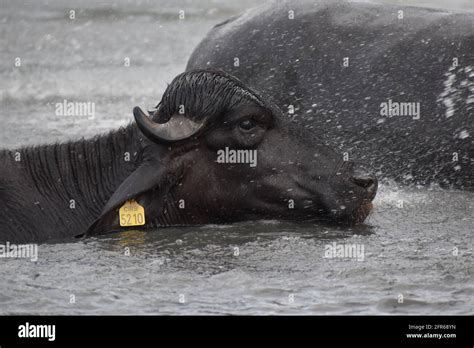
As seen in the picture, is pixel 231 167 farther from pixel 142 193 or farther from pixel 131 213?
pixel 131 213

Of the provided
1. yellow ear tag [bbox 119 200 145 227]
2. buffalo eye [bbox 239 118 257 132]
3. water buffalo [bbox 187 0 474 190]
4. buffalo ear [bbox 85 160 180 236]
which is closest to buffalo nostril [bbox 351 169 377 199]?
buffalo eye [bbox 239 118 257 132]

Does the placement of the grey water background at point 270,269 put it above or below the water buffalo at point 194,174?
below

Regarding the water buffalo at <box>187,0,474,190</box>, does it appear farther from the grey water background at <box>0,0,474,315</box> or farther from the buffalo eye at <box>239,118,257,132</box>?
the buffalo eye at <box>239,118,257,132</box>

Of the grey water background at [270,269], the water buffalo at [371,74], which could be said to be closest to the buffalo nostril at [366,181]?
the grey water background at [270,269]

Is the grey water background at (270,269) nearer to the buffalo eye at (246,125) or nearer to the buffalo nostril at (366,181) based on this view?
the buffalo nostril at (366,181)

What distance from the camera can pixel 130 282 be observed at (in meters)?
8.43

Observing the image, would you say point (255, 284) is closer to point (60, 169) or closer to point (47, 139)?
point (60, 169)

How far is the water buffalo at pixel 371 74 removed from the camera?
38.4 feet

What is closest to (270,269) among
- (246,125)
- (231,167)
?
(231,167)

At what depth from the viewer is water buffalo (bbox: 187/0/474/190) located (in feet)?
38.4

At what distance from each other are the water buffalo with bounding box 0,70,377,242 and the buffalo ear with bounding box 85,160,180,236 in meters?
0.01
